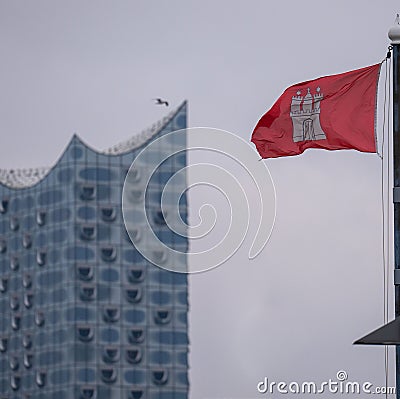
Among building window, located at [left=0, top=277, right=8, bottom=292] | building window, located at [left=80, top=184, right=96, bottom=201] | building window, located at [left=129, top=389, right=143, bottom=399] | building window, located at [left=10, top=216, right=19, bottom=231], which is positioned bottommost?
building window, located at [left=129, top=389, right=143, bottom=399]

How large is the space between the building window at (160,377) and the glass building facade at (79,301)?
0.04 metres

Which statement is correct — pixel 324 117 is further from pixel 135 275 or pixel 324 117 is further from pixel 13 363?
pixel 13 363

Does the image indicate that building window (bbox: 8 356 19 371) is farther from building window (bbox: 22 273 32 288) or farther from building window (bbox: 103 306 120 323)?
building window (bbox: 103 306 120 323)

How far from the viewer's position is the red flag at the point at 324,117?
11.1 m

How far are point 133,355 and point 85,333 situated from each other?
2394 mm

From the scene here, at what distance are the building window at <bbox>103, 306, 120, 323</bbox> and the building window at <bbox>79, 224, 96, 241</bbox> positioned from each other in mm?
3304

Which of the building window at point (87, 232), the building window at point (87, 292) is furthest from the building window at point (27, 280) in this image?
the building window at point (87, 232)

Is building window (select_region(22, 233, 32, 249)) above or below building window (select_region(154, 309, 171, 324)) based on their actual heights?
above

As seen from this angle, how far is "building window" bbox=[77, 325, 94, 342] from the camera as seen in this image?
190 ft

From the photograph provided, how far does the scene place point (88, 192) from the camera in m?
60.2

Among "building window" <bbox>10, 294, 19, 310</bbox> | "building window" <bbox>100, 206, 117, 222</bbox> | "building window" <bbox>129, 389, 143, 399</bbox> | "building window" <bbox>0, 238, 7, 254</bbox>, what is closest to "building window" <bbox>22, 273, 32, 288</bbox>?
"building window" <bbox>10, 294, 19, 310</bbox>

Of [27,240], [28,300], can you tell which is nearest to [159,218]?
[27,240]

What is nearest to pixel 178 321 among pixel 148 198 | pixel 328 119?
pixel 148 198

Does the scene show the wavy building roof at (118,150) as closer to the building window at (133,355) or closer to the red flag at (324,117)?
the building window at (133,355)
